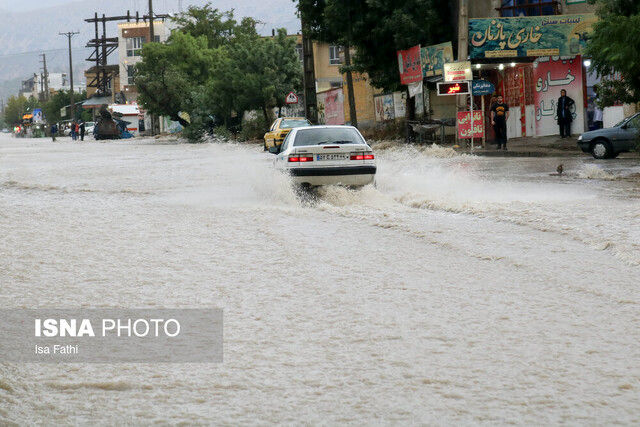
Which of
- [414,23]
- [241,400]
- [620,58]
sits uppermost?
[414,23]

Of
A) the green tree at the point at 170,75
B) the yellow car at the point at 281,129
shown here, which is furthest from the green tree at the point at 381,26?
the green tree at the point at 170,75

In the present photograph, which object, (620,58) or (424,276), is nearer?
(424,276)

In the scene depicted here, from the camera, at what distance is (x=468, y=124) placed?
29656 millimetres

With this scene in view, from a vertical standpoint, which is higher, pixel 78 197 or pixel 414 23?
pixel 414 23

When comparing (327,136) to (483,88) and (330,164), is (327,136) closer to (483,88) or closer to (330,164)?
(330,164)

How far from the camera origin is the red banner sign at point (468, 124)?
2962cm

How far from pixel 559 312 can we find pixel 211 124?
58021 mm

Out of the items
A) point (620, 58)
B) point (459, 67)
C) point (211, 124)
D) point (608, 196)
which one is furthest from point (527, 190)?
point (211, 124)

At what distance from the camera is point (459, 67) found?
95.5 ft

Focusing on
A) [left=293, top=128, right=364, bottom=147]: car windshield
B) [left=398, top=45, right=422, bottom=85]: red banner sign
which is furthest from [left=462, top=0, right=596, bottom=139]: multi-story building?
[left=293, top=128, right=364, bottom=147]: car windshield

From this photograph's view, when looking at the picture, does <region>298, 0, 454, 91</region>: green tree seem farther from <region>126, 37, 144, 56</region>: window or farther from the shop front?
<region>126, 37, 144, 56</region>: window

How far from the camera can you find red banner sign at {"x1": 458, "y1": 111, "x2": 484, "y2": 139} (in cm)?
2962

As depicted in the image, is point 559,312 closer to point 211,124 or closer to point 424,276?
point 424,276

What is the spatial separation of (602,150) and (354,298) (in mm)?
18818
